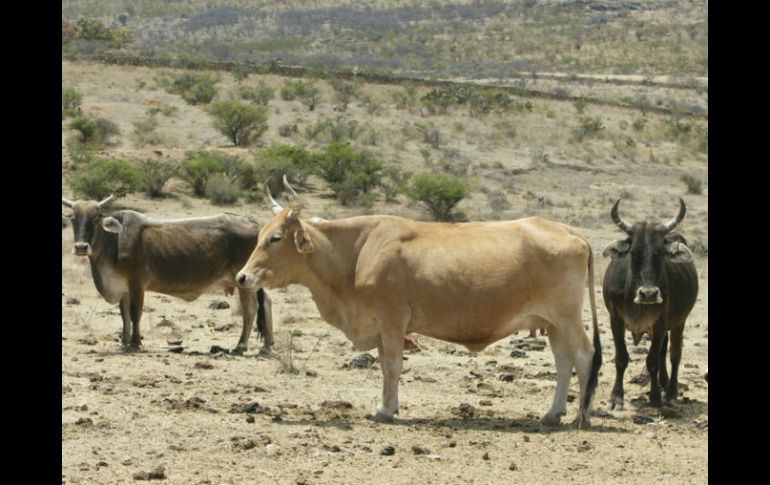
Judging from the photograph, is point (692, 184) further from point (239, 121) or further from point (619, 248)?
point (619, 248)

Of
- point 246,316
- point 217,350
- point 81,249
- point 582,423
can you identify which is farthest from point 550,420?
point 81,249

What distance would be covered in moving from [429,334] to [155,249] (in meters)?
5.65

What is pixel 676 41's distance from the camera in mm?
103438

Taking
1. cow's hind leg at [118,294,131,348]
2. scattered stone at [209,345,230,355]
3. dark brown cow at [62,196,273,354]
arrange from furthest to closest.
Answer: dark brown cow at [62,196,273,354] → cow's hind leg at [118,294,131,348] → scattered stone at [209,345,230,355]

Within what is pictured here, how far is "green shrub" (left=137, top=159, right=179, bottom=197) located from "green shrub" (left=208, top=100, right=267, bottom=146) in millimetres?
7319

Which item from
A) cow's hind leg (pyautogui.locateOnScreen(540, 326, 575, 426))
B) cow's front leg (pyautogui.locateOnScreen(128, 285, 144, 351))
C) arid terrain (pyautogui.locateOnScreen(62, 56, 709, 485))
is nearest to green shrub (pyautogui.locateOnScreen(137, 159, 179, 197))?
arid terrain (pyautogui.locateOnScreen(62, 56, 709, 485))

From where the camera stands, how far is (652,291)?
36.6ft

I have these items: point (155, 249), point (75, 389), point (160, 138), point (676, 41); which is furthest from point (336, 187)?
point (676, 41)

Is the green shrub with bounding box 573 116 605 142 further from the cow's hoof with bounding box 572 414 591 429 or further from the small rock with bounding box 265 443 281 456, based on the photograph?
the small rock with bounding box 265 443 281 456

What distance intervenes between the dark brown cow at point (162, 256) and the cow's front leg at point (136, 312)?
0.5 inches

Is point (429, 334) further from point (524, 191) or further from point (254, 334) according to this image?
point (524, 191)

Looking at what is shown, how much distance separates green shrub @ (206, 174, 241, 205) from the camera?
1094 inches

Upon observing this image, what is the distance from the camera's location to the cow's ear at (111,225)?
1518 centimetres

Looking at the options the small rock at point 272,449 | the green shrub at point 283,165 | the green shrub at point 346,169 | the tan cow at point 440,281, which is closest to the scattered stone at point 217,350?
the tan cow at point 440,281
